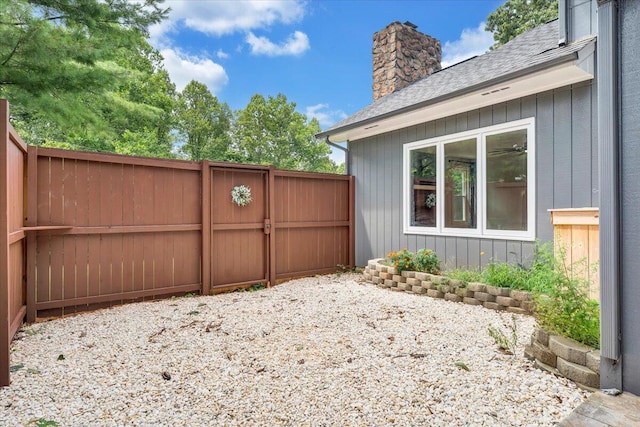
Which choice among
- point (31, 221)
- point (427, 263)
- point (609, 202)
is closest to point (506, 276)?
point (427, 263)

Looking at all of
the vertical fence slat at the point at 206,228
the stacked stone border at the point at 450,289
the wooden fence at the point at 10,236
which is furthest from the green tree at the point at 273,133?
the wooden fence at the point at 10,236

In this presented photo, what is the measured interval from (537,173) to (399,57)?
462 centimetres

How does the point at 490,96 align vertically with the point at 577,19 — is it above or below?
below

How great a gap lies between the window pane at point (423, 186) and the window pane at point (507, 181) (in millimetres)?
849

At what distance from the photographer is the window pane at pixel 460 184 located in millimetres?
4711

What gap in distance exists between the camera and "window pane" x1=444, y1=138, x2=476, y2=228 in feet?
15.5

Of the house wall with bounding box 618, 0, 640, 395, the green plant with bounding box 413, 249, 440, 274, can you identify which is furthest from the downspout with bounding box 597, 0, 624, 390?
the green plant with bounding box 413, 249, 440, 274

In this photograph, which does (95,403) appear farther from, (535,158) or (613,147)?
(535,158)

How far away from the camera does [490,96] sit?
4.24 meters

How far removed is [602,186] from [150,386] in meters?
2.83

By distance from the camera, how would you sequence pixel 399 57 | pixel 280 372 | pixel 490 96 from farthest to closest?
pixel 399 57
pixel 490 96
pixel 280 372

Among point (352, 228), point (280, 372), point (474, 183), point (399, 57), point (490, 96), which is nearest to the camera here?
point (280, 372)

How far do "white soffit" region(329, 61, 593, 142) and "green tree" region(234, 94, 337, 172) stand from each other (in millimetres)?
16208

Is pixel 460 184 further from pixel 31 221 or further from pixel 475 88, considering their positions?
pixel 31 221
